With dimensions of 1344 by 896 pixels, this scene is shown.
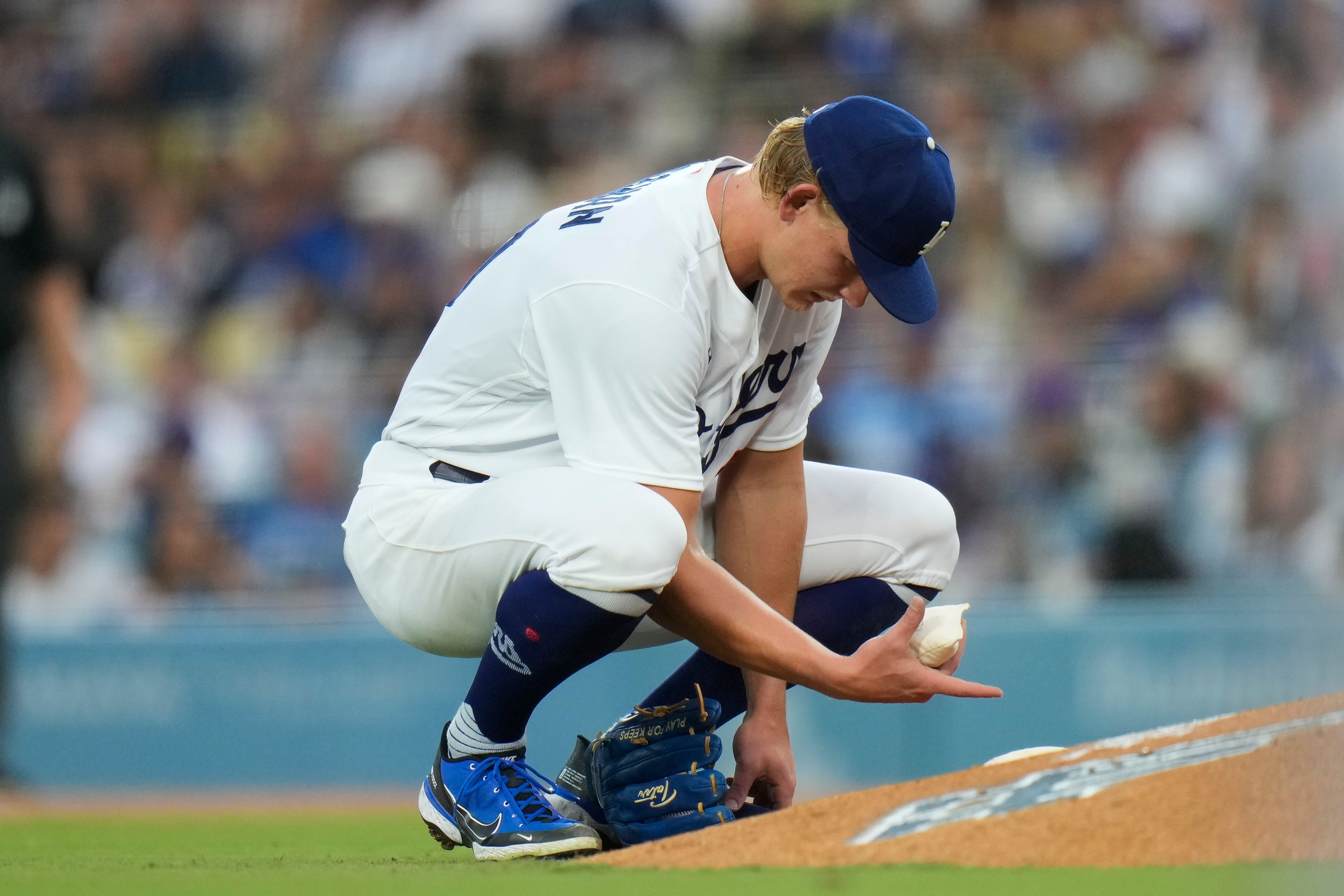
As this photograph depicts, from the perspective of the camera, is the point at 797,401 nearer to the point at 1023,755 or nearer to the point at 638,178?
the point at 1023,755

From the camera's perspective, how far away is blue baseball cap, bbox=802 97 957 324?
2758mm

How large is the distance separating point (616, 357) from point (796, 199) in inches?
17.3

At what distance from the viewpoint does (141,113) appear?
998 centimetres

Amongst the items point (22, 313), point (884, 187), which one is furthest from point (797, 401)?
point (22, 313)

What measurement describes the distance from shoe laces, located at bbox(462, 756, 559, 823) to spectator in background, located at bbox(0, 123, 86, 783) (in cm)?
268

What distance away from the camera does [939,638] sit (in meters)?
2.91

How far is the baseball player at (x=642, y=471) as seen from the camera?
2.72 m

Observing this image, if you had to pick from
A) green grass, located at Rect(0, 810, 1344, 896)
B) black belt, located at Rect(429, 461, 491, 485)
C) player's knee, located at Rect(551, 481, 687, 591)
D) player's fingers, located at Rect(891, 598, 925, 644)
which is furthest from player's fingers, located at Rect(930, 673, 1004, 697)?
black belt, located at Rect(429, 461, 491, 485)

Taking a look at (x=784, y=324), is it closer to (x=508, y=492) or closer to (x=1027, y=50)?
(x=508, y=492)

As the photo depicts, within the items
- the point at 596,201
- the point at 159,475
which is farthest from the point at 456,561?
the point at 159,475

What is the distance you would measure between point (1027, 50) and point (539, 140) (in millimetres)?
2764

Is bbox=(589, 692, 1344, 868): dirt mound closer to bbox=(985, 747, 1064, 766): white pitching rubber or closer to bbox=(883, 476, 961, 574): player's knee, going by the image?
bbox=(985, 747, 1064, 766): white pitching rubber

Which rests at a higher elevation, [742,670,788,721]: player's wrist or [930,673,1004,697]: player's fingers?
[930,673,1004,697]: player's fingers

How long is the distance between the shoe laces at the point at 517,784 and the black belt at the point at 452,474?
528 millimetres
